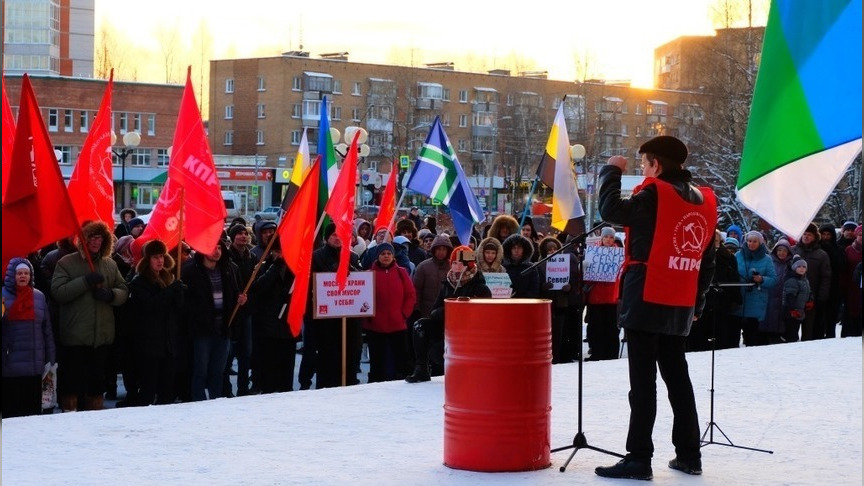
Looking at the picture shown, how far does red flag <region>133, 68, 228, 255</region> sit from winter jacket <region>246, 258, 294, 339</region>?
732mm

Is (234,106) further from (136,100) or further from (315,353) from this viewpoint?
(315,353)

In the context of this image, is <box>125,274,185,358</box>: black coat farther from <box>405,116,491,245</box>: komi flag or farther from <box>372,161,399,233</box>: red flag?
<box>372,161,399,233</box>: red flag

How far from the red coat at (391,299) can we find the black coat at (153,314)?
8.24ft

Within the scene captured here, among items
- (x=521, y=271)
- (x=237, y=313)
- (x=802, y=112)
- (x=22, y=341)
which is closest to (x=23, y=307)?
(x=22, y=341)

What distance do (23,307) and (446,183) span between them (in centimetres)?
879

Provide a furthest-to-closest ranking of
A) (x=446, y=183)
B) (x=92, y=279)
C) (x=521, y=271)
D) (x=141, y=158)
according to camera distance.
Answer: (x=141, y=158), (x=446, y=183), (x=521, y=271), (x=92, y=279)

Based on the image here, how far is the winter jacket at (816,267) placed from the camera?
17609mm

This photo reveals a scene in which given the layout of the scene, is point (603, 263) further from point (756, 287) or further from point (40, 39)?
point (40, 39)

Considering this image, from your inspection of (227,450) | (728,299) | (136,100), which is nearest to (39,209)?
(227,450)

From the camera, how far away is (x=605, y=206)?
712cm

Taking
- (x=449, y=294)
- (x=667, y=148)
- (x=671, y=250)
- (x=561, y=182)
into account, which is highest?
(x=667, y=148)

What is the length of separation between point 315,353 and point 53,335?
10.5 feet

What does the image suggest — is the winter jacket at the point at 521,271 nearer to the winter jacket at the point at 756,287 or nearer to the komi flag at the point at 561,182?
the komi flag at the point at 561,182

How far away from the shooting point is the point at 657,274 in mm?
7195
